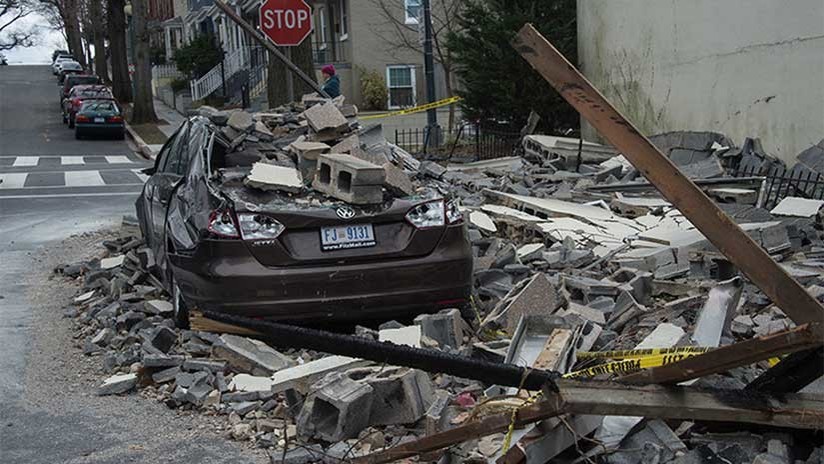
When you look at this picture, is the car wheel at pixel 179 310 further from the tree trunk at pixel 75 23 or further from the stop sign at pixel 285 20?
the tree trunk at pixel 75 23

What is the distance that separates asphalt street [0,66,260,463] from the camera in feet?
15.7

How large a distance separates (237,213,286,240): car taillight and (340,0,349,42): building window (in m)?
32.6

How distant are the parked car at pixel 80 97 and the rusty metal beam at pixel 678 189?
118ft

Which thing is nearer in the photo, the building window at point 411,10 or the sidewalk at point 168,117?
the building window at point 411,10

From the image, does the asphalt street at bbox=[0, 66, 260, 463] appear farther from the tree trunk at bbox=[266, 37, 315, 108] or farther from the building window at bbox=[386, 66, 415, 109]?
the building window at bbox=[386, 66, 415, 109]

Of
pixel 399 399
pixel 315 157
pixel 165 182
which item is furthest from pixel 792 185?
pixel 399 399

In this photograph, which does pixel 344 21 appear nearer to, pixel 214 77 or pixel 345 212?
pixel 214 77

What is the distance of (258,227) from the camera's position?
5922 mm

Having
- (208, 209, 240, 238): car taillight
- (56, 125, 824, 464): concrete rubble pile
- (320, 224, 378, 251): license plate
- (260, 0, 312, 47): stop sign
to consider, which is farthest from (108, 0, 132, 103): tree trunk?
(320, 224, 378, 251): license plate

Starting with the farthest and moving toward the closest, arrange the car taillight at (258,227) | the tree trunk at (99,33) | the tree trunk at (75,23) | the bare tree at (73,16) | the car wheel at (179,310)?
the bare tree at (73,16) → the tree trunk at (75,23) → the tree trunk at (99,33) → the car wheel at (179,310) → the car taillight at (258,227)

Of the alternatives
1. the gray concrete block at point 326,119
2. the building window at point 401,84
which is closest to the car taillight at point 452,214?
the gray concrete block at point 326,119

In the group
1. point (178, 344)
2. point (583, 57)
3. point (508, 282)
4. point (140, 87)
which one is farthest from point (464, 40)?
point (140, 87)

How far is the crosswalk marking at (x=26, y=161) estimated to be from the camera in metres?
24.9

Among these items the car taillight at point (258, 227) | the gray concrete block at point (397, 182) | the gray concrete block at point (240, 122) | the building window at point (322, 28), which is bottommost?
the car taillight at point (258, 227)
